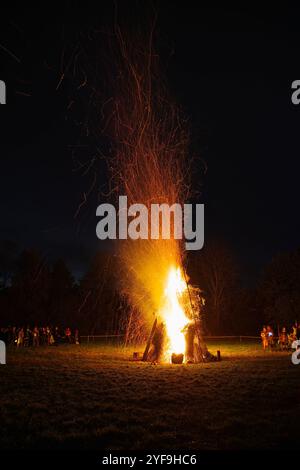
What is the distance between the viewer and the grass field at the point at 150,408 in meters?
8.01

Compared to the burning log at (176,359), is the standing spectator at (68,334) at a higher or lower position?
lower

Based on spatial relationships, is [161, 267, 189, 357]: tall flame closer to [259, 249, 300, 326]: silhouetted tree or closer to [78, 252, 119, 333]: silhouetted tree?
[259, 249, 300, 326]: silhouetted tree

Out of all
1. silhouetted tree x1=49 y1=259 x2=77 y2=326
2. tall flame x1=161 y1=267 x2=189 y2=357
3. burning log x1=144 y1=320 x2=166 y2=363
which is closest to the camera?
burning log x1=144 y1=320 x2=166 y2=363

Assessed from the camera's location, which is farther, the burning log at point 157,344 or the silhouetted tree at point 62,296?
the silhouetted tree at point 62,296

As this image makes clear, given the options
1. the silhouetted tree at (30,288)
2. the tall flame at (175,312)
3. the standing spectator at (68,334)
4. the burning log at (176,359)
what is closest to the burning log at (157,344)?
the tall flame at (175,312)

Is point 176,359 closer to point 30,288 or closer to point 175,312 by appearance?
point 175,312

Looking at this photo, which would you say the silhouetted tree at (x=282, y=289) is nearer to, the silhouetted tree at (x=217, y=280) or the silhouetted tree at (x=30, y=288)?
the silhouetted tree at (x=217, y=280)

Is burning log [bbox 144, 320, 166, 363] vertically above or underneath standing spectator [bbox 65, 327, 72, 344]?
above

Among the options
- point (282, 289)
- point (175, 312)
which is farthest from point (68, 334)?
point (282, 289)

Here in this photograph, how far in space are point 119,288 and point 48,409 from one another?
1838 inches

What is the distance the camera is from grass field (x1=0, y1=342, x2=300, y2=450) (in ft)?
26.3

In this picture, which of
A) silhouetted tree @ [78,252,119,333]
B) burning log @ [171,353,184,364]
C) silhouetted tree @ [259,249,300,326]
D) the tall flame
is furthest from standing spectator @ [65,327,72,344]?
silhouetted tree @ [259,249,300,326]
